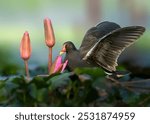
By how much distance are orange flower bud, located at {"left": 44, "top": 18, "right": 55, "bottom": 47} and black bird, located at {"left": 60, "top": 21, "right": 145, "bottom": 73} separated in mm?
58

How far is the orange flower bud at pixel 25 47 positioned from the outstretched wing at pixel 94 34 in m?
0.22

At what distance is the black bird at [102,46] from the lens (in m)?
1.54

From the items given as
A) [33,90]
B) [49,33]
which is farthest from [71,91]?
[49,33]

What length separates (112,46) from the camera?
62.0 inches

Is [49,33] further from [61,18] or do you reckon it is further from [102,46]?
[102,46]

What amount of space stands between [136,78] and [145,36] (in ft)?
0.60

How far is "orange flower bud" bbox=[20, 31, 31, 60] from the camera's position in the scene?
1531mm

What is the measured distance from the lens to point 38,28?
5.08 feet

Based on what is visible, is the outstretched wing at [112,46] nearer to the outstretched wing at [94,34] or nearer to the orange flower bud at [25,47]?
the outstretched wing at [94,34]

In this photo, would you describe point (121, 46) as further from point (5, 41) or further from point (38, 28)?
point (5, 41)

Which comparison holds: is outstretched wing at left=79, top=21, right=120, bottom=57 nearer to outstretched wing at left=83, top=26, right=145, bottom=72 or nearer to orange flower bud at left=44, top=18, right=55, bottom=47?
outstretched wing at left=83, top=26, right=145, bottom=72

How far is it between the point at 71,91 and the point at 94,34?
0.87 ft

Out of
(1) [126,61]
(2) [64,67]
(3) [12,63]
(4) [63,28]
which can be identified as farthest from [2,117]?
(1) [126,61]

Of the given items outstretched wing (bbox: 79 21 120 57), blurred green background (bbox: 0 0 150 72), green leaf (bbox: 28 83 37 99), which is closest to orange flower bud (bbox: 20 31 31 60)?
blurred green background (bbox: 0 0 150 72)
